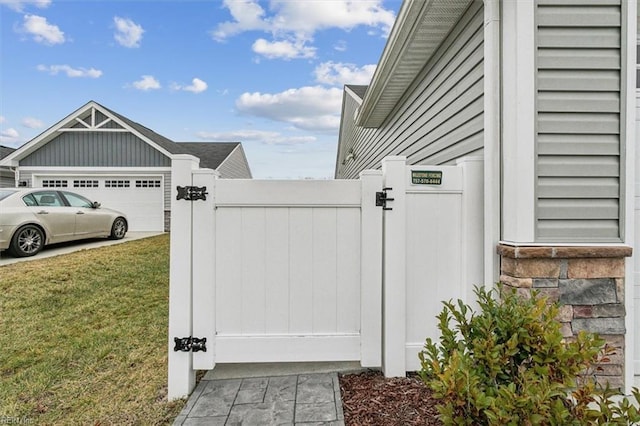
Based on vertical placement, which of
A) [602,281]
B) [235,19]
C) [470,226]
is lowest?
[602,281]

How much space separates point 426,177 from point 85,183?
491 inches

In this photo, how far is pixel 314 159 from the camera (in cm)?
1967

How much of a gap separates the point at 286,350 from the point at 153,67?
35.2 ft

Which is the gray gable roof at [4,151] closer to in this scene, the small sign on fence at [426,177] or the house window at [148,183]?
the house window at [148,183]

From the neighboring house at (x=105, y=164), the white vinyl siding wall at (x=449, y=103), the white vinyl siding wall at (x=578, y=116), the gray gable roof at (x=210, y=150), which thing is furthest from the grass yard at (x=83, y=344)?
the gray gable roof at (x=210, y=150)

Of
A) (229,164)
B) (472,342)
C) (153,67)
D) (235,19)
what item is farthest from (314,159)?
(472,342)

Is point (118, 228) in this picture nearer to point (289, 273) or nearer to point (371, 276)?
point (289, 273)

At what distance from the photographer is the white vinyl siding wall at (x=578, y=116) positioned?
6.72ft

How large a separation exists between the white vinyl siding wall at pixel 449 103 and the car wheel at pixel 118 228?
286 inches

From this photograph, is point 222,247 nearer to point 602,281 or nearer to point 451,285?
point 451,285

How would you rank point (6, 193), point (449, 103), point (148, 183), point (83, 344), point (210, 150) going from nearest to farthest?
point (83, 344) → point (449, 103) → point (6, 193) → point (148, 183) → point (210, 150)

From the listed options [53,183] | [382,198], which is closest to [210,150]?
[53,183]

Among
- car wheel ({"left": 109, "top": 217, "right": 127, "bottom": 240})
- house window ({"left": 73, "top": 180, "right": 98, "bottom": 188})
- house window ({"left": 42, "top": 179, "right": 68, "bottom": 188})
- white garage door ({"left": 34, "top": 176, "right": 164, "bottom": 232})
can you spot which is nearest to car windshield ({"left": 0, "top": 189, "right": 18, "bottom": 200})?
car wheel ({"left": 109, "top": 217, "right": 127, "bottom": 240})

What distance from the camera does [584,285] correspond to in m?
2.04
